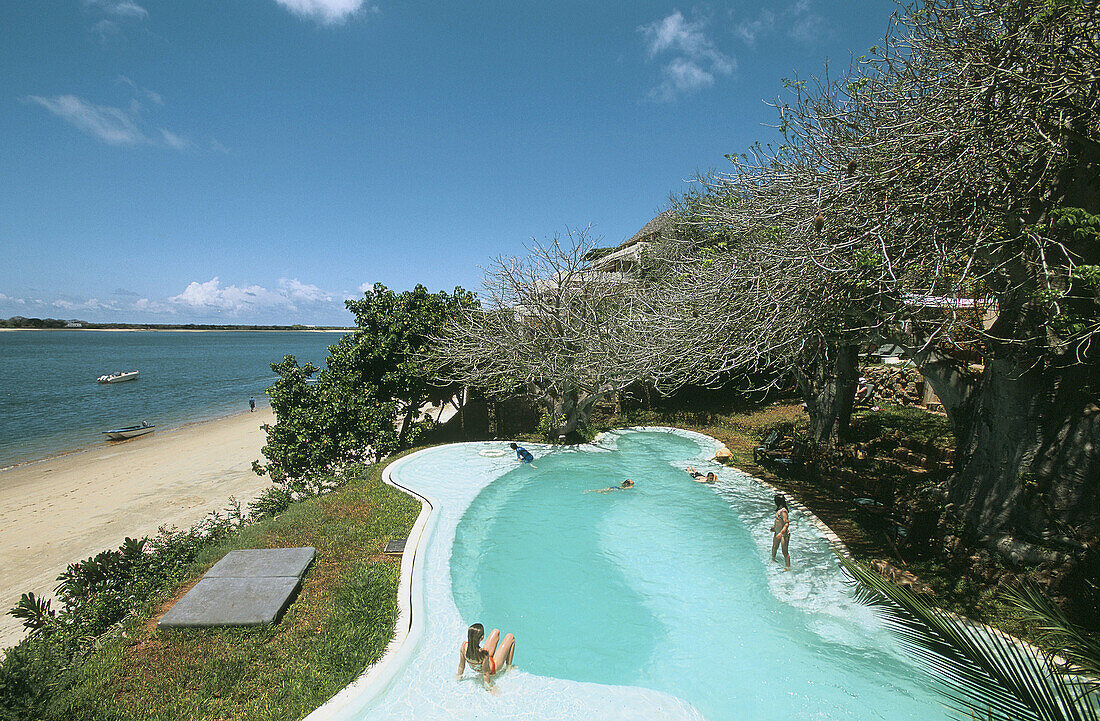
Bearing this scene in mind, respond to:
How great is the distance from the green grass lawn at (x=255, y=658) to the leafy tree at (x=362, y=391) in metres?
6.73

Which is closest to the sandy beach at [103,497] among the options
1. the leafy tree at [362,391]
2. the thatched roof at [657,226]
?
the leafy tree at [362,391]

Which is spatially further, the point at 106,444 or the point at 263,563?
the point at 106,444

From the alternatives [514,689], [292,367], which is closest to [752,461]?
[514,689]

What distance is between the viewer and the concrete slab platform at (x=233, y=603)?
6152 millimetres

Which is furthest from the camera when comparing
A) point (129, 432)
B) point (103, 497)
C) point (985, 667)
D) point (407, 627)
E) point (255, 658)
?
point (129, 432)

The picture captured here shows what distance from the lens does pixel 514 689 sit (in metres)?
5.65

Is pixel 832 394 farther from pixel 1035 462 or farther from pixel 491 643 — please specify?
pixel 491 643

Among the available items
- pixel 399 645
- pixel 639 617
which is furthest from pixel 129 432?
pixel 639 617

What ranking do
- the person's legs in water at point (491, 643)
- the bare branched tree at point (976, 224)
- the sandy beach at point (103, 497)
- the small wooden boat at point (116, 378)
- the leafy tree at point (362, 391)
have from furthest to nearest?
the small wooden boat at point (116, 378) < the leafy tree at point (362, 391) < the sandy beach at point (103, 497) < the person's legs in water at point (491, 643) < the bare branched tree at point (976, 224)

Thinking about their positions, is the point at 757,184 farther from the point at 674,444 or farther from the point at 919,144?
the point at 674,444

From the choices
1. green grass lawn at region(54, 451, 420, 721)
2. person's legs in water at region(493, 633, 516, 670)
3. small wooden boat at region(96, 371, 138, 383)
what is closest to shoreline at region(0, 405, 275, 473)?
green grass lawn at region(54, 451, 420, 721)

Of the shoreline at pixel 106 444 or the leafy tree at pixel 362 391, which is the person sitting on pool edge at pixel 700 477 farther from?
the shoreline at pixel 106 444

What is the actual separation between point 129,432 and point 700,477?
33463 millimetres

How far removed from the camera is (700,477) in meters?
12.8
